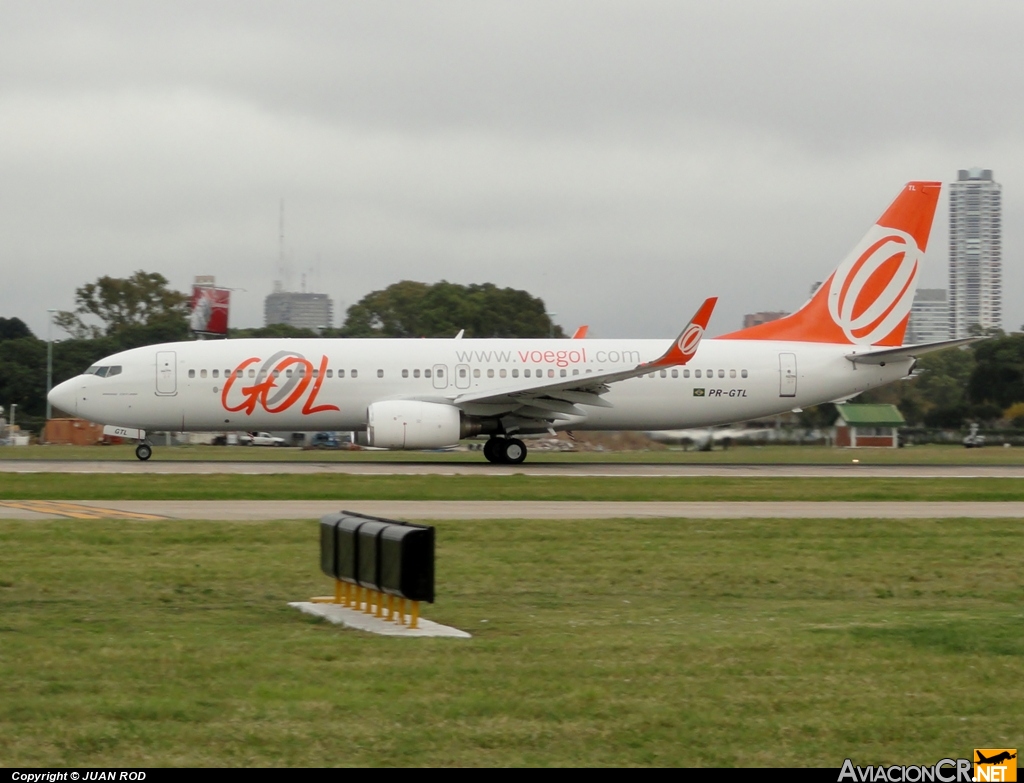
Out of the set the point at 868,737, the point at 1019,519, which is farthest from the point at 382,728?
the point at 1019,519

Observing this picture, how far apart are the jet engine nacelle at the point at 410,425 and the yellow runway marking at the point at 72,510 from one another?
12069 millimetres

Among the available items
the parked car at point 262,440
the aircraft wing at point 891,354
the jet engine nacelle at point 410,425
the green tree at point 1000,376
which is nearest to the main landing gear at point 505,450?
the jet engine nacelle at point 410,425

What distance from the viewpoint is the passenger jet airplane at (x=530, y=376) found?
117ft

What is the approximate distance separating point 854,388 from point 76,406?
2251cm

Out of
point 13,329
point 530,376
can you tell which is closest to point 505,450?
point 530,376

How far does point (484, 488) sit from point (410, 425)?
25.5ft

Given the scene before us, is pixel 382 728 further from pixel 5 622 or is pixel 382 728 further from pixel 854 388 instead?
pixel 854 388

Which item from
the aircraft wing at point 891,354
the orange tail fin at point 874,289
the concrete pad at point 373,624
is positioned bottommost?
the concrete pad at point 373,624

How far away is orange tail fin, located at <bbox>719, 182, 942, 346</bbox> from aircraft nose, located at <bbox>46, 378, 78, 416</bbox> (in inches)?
746

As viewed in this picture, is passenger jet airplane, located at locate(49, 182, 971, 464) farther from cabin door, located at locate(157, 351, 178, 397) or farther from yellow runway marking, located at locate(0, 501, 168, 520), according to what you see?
yellow runway marking, located at locate(0, 501, 168, 520)

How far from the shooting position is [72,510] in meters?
21.4

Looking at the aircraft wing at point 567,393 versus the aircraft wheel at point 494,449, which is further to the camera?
the aircraft wheel at point 494,449

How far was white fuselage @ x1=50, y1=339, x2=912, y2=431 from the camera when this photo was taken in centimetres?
3591

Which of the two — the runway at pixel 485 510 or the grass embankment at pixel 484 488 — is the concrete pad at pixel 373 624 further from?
the grass embankment at pixel 484 488
